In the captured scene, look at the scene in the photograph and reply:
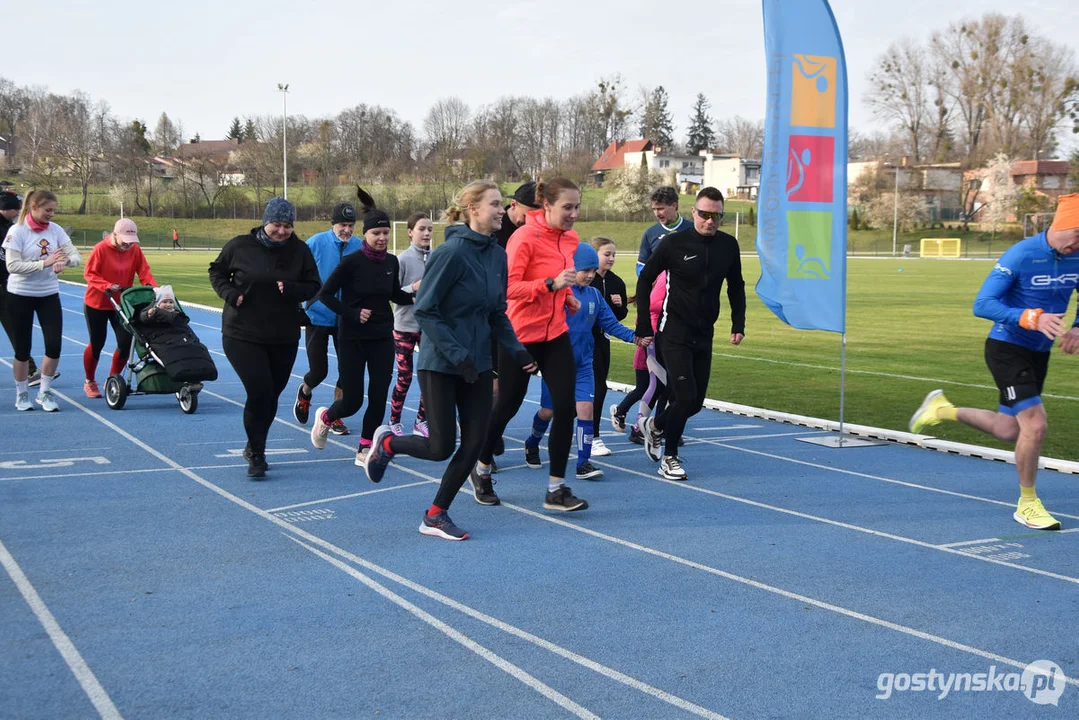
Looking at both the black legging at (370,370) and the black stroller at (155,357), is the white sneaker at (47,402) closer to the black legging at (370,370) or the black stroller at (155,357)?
the black stroller at (155,357)

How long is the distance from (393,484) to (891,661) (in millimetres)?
4189

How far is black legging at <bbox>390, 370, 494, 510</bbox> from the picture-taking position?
610 cm

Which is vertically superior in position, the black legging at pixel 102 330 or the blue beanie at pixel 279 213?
the blue beanie at pixel 279 213

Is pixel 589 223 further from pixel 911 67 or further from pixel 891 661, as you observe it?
pixel 891 661

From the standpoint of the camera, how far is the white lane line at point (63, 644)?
155 inches

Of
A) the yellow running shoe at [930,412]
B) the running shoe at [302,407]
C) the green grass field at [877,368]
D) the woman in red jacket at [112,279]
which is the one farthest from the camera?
the green grass field at [877,368]

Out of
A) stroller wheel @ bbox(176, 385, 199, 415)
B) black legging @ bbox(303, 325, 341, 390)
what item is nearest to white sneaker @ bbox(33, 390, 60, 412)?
stroller wheel @ bbox(176, 385, 199, 415)

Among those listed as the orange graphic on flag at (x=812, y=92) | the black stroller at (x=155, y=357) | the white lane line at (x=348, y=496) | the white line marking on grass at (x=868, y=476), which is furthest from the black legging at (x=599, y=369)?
the black stroller at (x=155, y=357)

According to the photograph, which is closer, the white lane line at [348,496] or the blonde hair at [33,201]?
the white lane line at [348,496]

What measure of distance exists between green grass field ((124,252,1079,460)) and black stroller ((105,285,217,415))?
561cm

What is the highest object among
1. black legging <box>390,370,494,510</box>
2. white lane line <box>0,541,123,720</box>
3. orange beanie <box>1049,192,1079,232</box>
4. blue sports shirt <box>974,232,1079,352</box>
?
orange beanie <box>1049,192,1079,232</box>

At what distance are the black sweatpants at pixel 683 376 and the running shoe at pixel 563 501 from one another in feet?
4.63

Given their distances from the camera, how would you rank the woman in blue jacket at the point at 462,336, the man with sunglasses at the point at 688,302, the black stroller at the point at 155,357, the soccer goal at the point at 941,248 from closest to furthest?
the woman in blue jacket at the point at 462,336 < the man with sunglasses at the point at 688,302 < the black stroller at the point at 155,357 < the soccer goal at the point at 941,248

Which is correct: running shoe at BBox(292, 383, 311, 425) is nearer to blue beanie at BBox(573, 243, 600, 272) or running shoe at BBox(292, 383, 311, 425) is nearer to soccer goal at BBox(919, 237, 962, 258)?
blue beanie at BBox(573, 243, 600, 272)
